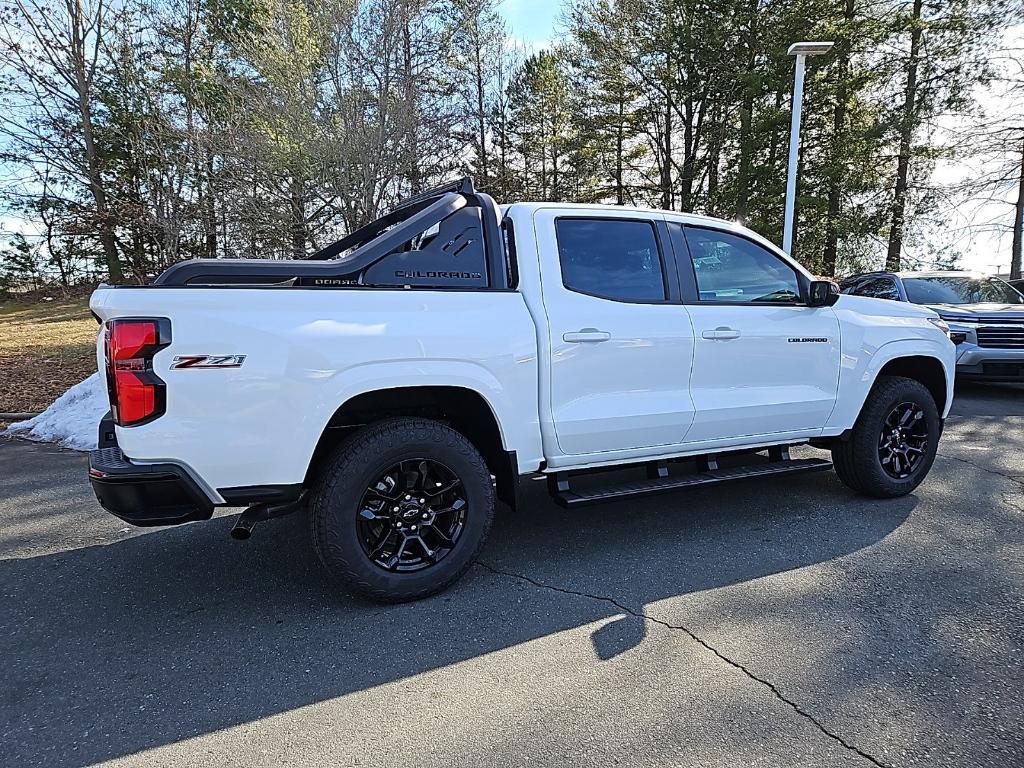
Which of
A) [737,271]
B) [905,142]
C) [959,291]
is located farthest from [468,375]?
[905,142]

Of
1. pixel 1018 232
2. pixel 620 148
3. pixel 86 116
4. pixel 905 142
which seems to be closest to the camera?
pixel 86 116

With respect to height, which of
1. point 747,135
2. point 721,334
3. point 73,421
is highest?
point 747,135

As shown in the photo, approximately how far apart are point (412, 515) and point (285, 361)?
98 centimetres

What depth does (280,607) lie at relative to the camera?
10.6 feet

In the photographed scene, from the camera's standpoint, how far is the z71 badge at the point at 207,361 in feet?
8.67

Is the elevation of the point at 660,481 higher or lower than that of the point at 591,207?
lower

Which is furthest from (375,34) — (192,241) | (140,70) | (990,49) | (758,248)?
(990,49)

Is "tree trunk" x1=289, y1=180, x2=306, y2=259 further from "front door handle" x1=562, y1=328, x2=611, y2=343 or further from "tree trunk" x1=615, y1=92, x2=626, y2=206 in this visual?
"tree trunk" x1=615, y1=92, x2=626, y2=206

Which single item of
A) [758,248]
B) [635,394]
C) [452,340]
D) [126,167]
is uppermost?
[126,167]

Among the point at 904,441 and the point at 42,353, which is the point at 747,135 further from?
the point at 42,353

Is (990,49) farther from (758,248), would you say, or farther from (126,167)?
(126,167)

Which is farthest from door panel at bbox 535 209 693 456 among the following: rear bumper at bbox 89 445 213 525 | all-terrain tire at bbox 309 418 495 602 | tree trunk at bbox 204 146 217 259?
tree trunk at bbox 204 146 217 259

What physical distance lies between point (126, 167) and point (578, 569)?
1521 centimetres

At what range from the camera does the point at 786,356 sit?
419 cm
